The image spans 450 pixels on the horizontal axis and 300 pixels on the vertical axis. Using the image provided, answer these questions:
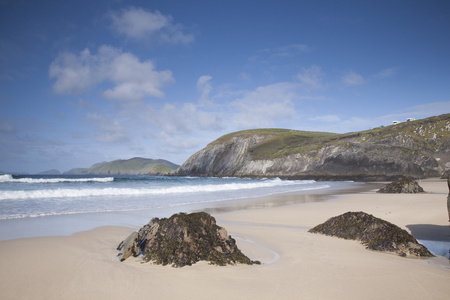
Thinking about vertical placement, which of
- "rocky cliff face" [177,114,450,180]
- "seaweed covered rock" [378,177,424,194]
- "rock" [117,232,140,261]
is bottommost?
"seaweed covered rock" [378,177,424,194]

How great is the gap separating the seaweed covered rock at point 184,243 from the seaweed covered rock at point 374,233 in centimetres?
328

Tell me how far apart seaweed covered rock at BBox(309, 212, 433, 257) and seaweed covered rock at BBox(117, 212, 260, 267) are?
10.8 feet

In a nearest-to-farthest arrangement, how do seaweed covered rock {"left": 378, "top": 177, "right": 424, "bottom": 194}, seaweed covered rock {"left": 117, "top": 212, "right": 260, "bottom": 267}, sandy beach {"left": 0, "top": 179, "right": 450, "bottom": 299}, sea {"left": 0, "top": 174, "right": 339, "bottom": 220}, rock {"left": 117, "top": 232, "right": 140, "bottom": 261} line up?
sandy beach {"left": 0, "top": 179, "right": 450, "bottom": 299} → seaweed covered rock {"left": 117, "top": 212, "right": 260, "bottom": 267} → rock {"left": 117, "top": 232, "right": 140, "bottom": 261} → sea {"left": 0, "top": 174, "right": 339, "bottom": 220} → seaweed covered rock {"left": 378, "top": 177, "right": 424, "bottom": 194}

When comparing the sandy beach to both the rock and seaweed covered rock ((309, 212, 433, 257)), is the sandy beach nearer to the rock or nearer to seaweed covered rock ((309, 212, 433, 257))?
the rock

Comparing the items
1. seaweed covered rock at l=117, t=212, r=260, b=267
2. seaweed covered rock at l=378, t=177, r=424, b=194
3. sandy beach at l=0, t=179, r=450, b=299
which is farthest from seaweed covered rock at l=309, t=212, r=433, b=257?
seaweed covered rock at l=378, t=177, r=424, b=194

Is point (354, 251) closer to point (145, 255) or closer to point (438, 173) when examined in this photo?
point (145, 255)

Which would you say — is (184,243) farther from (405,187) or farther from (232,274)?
(405,187)

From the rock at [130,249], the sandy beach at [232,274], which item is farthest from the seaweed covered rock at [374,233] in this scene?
the rock at [130,249]

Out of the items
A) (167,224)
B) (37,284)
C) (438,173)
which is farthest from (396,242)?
(438,173)

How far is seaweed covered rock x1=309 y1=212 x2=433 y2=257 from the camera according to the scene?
5578mm

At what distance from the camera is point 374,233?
6414 mm

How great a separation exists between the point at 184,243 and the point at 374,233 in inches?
187

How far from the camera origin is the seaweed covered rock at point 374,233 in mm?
5578

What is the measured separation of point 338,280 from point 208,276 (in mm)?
2006
